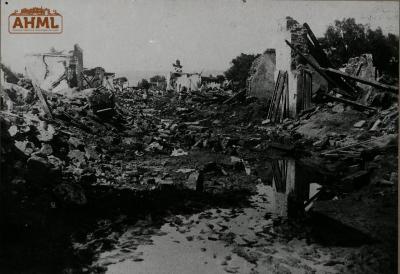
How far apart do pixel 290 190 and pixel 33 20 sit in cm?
482

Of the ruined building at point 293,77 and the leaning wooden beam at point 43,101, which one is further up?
the ruined building at point 293,77

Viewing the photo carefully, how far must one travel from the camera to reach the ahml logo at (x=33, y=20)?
506 cm

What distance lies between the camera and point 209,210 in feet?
15.9

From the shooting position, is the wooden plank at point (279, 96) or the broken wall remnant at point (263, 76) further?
the broken wall remnant at point (263, 76)

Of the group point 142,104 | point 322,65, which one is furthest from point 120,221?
point 142,104

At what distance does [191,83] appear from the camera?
834 inches

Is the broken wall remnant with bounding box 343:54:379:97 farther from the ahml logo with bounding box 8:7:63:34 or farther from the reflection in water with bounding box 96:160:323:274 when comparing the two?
the ahml logo with bounding box 8:7:63:34

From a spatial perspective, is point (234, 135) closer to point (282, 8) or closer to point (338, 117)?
point (338, 117)

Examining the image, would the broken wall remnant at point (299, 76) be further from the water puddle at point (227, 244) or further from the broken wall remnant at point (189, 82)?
the broken wall remnant at point (189, 82)

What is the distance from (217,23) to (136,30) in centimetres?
145

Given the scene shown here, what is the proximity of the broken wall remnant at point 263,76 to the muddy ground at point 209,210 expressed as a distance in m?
5.66

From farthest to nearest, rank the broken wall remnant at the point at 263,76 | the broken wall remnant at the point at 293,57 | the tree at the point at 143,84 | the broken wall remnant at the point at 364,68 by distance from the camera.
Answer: the tree at the point at 143,84 < the broken wall remnant at the point at 263,76 < the broken wall remnant at the point at 293,57 < the broken wall remnant at the point at 364,68

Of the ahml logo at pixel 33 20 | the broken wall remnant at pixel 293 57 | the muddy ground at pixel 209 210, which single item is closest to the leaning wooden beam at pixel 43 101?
the muddy ground at pixel 209 210

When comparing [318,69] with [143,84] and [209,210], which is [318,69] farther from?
[143,84]
